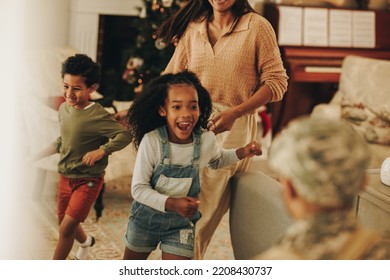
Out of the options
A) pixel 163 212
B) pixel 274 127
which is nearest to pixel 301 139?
pixel 163 212

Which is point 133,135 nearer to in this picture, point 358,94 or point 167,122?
point 167,122

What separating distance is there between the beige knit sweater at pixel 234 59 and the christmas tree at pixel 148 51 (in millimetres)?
56

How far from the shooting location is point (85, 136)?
1.21 m

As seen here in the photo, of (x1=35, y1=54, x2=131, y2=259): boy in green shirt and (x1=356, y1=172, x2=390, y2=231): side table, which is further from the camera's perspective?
(x1=356, y1=172, x2=390, y2=231): side table

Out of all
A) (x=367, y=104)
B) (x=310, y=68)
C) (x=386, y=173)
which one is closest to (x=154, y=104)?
(x=386, y=173)

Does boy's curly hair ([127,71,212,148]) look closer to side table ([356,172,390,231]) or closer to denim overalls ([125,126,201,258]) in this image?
denim overalls ([125,126,201,258])

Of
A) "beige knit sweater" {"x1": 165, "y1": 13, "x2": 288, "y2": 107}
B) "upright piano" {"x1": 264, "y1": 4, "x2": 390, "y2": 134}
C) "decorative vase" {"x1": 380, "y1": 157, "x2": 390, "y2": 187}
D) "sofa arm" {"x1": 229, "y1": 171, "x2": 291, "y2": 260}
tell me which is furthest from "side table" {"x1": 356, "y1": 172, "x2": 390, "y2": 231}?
"upright piano" {"x1": 264, "y1": 4, "x2": 390, "y2": 134}

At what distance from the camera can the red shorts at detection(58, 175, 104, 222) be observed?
4.06ft

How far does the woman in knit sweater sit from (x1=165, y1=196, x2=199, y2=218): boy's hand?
0.59 feet

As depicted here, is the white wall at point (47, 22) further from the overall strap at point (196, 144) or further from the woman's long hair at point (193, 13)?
the overall strap at point (196, 144)

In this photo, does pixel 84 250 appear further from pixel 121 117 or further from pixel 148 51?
pixel 148 51

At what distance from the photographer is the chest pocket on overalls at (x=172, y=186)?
1178mm

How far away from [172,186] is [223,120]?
0.63ft

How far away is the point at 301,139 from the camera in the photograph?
2.32 feet
